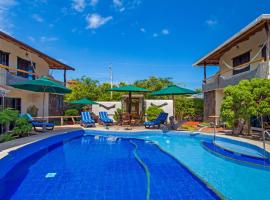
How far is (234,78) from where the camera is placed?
48.9 feet

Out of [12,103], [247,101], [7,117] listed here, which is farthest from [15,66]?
[247,101]

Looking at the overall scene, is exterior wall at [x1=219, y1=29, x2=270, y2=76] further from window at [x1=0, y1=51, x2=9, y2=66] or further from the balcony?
window at [x1=0, y1=51, x2=9, y2=66]

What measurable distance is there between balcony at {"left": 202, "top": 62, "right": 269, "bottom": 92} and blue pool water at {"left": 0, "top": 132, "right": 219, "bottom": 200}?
21.1 feet

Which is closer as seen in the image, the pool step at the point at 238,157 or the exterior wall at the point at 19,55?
the pool step at the point at 238,157

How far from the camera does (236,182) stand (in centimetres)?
593

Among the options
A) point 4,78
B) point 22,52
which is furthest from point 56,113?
point 4,78

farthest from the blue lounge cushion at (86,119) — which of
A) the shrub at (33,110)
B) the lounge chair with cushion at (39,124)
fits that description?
the shrub at (33,110)

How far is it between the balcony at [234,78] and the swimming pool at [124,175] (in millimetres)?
5183

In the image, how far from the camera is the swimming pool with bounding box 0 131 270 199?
5.11 meters

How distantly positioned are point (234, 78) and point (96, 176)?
11.8 metres

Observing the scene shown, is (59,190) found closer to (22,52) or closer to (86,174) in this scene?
(86,174)

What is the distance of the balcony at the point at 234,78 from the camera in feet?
37.4

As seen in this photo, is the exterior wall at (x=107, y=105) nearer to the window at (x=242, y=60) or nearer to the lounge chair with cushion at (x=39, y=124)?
the lounge chair with cushion at (x=39, y=124)

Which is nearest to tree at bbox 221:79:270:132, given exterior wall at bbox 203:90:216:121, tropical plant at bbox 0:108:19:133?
exterior wall at bbox 203:90:216:121
